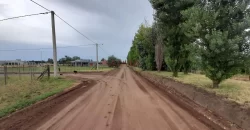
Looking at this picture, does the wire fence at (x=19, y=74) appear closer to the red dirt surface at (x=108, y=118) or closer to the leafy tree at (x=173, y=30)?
the red dirt surface at (x=108, y=118)

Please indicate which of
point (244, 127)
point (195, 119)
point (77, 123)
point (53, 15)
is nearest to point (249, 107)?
point (244, 127)

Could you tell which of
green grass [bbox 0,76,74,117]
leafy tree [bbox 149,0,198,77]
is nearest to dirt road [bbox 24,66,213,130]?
green grass [bbox 0,76,74,117]

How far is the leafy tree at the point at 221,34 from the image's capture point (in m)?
10.2

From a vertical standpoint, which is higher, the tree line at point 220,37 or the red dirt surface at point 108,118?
the tree line at point 220,37

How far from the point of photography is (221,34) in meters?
10.2

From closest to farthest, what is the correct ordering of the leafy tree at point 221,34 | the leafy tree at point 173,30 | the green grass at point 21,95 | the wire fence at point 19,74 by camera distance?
the green grass at point 21,95 < the leafy tree at point 221,34 < the leafy tree at point 173,30 < the wire fence at point 19,74

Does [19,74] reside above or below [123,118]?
above

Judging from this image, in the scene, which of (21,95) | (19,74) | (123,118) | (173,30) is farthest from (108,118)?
(19,74)

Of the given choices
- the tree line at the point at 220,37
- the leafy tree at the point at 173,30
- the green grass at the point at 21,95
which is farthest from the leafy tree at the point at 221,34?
the leafy tree at the point at 173,30

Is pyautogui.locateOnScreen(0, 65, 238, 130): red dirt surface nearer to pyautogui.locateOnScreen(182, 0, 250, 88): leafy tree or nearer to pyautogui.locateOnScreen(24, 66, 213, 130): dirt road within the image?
pyautogui.locateOnScreen(24, 66, 213, 130): dirt road

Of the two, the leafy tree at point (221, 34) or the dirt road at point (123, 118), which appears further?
the leafy tree at point (221, 34)

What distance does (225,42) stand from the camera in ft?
33.6

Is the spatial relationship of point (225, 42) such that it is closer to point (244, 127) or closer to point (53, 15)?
point (244, 127)

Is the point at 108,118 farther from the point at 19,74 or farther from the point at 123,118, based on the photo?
the point at 19,74
